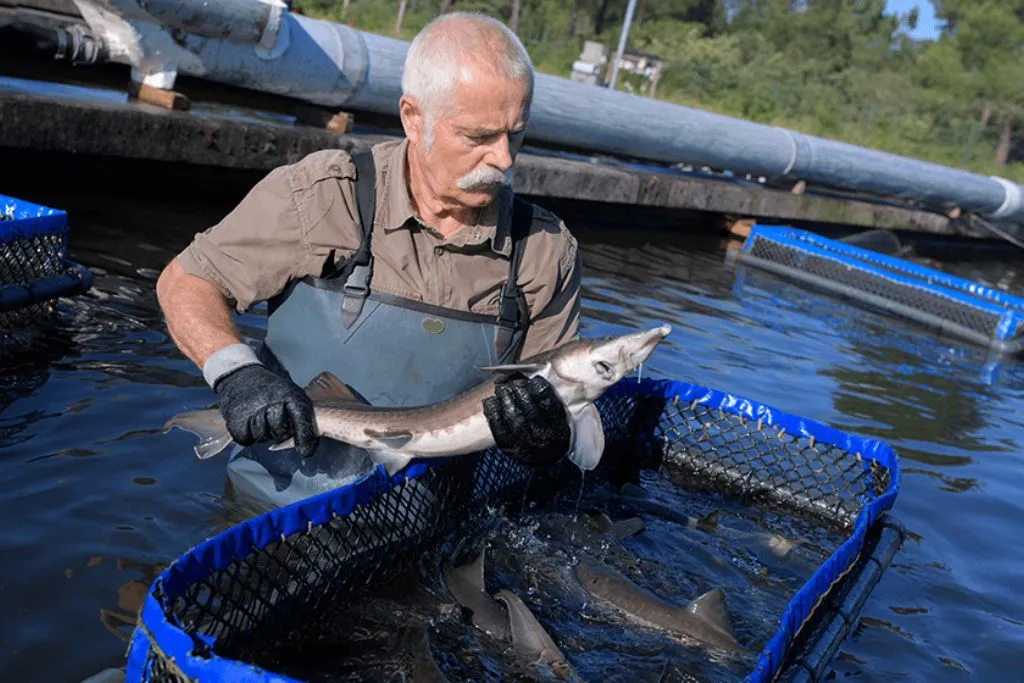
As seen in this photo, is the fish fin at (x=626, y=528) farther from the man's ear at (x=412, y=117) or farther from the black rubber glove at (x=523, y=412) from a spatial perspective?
the man's ear at (x=412, y=117)

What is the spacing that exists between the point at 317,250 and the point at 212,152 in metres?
5.38

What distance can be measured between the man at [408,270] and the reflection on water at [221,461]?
0.76m

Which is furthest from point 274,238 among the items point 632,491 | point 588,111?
point 588,111

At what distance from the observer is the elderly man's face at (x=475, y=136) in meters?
3.39

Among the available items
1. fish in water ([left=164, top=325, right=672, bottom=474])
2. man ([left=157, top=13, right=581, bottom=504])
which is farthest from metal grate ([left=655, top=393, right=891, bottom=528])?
fish in water ([left=164, top=325, right=672, bottom=474])

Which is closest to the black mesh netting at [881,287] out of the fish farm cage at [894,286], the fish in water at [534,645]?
the fish farm cage at [894,286]

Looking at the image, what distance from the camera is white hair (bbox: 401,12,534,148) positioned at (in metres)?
3.39

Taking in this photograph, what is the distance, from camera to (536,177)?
37.0 feet

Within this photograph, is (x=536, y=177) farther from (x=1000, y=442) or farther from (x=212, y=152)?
(x=1000, y=442)

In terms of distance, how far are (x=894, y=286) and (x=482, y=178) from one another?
9381 mm

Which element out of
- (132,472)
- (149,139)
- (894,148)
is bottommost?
(132,472)

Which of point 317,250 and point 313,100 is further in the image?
point 313,100

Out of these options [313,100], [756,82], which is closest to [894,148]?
[756,82]

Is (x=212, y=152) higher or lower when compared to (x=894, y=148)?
lower
